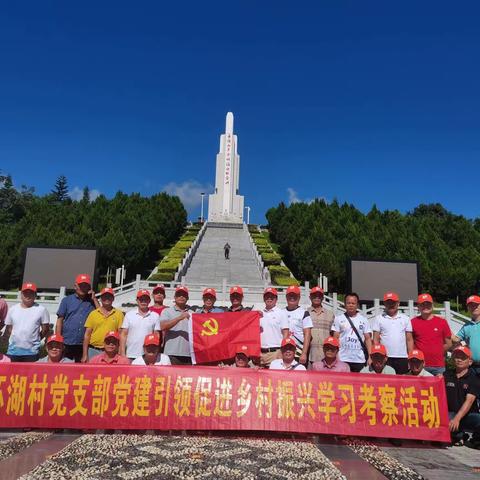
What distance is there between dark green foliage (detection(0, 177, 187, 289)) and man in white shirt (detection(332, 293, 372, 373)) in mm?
16728

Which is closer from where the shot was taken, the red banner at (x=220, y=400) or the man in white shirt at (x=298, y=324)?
the red banner at (x=220, y=400)

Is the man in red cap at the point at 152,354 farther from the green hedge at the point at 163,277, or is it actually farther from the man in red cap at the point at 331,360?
the green hedge at the point at 163,277

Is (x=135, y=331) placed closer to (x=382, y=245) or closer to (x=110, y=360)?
(x=110, y=360)

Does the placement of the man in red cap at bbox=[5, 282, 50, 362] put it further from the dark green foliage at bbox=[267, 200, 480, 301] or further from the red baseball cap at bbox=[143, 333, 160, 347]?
the dark green foliage at bbox=[267, 200, 480, 301]

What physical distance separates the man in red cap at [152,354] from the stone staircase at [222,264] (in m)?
14.2

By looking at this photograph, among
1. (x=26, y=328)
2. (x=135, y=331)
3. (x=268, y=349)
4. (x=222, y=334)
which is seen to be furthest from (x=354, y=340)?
(x=26, y=328)

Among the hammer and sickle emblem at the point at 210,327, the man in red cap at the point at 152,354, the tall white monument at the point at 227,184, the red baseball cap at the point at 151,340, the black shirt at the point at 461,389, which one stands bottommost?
the black shirt at the point at 461,389

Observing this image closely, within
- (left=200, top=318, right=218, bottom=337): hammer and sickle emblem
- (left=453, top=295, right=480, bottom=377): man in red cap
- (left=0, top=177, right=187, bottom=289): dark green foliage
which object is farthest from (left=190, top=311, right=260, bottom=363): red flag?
(left=0, top=177, right=187, bottom=289): dark green foliage

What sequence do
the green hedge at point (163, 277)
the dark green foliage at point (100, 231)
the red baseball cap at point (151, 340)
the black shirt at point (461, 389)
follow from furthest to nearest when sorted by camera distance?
the dark green foliage at point (100, 231) → the green hedge at point (163, 277) → the red baseball cap at point (151, 340) → the black shirt at point (461, 389)

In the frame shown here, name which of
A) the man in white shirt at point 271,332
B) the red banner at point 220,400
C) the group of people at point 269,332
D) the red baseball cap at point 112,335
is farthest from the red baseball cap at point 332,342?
the red baseball cap at point 112,335

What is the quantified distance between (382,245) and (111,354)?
2509 centimetres

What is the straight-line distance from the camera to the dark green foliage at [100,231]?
2573 cm

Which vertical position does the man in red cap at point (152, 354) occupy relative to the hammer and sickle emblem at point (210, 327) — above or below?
below

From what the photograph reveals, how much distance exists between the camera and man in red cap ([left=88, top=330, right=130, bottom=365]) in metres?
5.31
